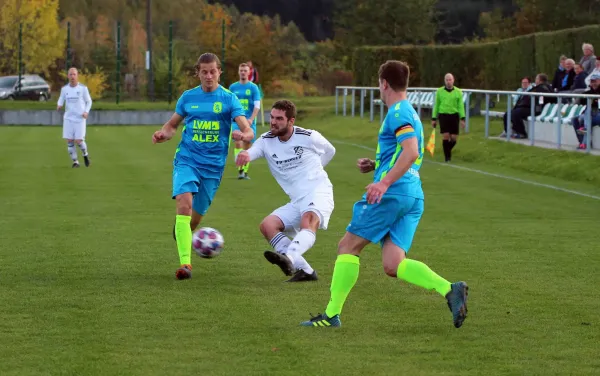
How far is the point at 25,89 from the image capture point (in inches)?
2133

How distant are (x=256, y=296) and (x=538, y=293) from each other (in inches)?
84.1

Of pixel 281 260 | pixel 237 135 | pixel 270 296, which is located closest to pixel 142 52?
pixel 237 135

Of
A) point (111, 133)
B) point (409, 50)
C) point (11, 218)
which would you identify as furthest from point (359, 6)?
point (11, 218)

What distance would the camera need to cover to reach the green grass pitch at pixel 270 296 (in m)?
6.91

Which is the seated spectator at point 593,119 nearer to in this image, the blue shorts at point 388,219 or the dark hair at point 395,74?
the blue shorts at point 388,219

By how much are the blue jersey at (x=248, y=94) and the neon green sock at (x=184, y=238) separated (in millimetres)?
12258

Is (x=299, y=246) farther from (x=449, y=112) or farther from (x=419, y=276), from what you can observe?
(x=449, y=112)

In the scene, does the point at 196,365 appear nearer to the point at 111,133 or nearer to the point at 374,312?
the point at 374,312

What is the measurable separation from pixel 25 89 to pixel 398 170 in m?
48.8

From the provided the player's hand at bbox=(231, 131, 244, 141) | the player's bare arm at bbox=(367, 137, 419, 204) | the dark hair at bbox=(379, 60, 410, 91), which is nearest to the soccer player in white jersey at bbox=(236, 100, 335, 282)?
the player's hand at bbox=(231, 131, 244, 141)

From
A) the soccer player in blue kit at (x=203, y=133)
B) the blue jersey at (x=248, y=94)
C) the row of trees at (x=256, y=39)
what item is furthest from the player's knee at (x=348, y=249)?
the row of trees at (x=256, y=39)

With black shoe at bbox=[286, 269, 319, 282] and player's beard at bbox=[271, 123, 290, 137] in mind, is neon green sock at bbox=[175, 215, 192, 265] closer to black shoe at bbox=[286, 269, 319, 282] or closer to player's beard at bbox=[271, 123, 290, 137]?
black shoe at bbox=[286, 269, 319, 282]

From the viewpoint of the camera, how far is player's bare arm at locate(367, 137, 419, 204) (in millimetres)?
7238

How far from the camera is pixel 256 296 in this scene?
29.9 feet
